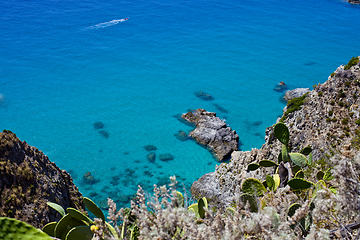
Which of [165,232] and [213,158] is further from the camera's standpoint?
[213,158]

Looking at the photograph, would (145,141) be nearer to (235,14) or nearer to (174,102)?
(174,102)

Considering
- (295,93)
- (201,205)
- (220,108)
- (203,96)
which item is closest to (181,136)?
(220,108)

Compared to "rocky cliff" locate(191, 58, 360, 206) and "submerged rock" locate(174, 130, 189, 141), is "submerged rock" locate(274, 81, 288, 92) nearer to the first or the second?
"submerged rock" locate(174, 130, 189, 141)

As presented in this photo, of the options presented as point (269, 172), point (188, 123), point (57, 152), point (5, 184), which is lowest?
point (57, 152)

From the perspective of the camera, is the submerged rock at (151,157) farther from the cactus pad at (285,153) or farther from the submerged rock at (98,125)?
the cactus pad at (285,153)

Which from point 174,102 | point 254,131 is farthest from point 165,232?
point 174,102

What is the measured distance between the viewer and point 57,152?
1678cm

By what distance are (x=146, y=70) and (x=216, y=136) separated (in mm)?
12882

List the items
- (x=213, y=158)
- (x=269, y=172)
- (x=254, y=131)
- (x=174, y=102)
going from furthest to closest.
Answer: (x=174, y=102), (x=254, y=131), (x=213, y=158), (x=269, y=172)

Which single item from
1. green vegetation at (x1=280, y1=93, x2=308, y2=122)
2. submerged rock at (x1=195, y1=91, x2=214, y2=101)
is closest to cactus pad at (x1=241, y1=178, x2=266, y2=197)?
green vegetation at (x1=280, y1=93, x2=308, y2=122)

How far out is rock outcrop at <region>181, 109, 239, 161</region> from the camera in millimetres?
16016

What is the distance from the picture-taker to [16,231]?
2916 millimetres

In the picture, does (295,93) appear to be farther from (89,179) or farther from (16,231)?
(16,231)

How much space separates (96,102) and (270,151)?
16636 millimetres
